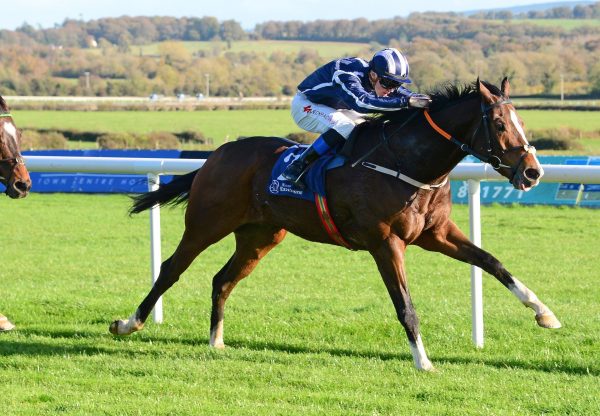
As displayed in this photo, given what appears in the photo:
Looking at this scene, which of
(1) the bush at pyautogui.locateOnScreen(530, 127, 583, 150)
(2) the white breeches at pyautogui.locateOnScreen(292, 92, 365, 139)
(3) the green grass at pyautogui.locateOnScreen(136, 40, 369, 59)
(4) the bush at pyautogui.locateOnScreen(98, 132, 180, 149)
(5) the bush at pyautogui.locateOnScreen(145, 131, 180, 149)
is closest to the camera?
(2) the white breeches at pyautogui.locateOnScreen(292, 92, 365, 139)

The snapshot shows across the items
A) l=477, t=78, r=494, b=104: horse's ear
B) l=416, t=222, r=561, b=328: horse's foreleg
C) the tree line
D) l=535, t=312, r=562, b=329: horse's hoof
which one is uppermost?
l=477, t=78, r=494, b=104: horse's ear

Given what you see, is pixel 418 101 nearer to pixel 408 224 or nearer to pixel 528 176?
pixel 408 224

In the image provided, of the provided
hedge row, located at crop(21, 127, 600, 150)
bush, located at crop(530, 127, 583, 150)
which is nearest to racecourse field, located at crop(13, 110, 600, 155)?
hedge row, located at crop(21, 127, 600, 150)

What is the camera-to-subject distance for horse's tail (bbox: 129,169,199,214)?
21.5 ft

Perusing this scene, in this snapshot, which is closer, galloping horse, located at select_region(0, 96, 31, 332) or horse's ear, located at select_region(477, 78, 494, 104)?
horse's ear, located at select_region(477, 78, 494, 104)

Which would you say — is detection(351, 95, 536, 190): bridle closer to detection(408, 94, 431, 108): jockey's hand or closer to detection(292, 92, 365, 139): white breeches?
detection(408, 94, 431, 108): jockey's hand

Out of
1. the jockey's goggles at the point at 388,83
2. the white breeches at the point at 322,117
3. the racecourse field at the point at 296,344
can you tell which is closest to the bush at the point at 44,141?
the racecourse field at the point at 296,344

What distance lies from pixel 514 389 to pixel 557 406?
381 mm

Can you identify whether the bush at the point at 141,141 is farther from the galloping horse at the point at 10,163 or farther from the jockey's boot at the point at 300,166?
the jockey's boot at the point at 300,166

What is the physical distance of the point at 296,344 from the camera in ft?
20.4

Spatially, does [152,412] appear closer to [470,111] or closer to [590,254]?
[470,111]

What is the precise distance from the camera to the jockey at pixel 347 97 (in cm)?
561

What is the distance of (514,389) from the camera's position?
4922mm

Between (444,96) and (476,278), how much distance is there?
1.18 meters
